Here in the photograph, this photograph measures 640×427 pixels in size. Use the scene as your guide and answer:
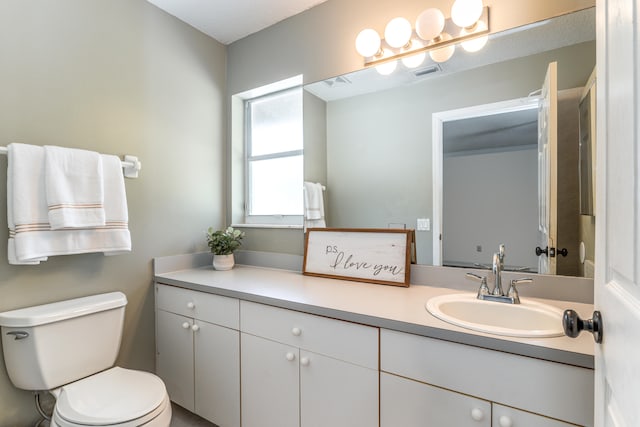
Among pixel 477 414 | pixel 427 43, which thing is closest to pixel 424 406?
pixel 477 414

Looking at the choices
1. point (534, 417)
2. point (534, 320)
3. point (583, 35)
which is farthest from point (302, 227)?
point (583, 35)

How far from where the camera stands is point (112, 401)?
1224 millimetres

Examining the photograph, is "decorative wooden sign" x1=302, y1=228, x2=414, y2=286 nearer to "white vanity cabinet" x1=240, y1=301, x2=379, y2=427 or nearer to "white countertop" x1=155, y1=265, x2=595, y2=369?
"white countertop" x1=155, y1=265, x2=595, y2=369

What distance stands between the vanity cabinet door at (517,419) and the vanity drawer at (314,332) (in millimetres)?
375

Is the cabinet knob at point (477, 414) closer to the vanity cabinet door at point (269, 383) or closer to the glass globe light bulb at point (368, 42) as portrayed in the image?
the vanity cabinet door at point (269, 383)

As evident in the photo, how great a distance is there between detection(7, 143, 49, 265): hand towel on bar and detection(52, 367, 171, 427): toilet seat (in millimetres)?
568

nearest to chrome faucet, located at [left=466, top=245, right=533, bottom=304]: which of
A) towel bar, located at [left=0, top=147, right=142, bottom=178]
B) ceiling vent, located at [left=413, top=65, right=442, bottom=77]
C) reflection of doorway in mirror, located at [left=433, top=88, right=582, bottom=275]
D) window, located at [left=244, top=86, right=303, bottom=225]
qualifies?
reflection of doorway in mirror, located at [left=433, top=88, right=582, bottom=275]

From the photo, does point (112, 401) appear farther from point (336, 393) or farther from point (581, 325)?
point (581, 325)

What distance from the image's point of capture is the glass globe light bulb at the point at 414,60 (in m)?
1.57

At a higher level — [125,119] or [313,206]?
[125,119]

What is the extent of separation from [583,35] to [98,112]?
2.23m

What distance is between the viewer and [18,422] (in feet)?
4.62

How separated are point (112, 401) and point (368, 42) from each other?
1.98 meters

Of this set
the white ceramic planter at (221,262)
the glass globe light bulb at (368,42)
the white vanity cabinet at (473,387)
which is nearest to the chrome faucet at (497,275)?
the white vanity cabinet at (473,387)
